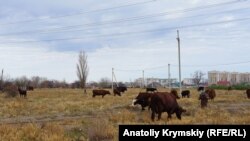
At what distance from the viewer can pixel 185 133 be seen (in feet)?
31.2

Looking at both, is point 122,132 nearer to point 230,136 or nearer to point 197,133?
point 197,133

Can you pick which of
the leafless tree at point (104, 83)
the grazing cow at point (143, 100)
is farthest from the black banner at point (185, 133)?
the leafless tree at point (104, 83)

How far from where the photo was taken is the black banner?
9.47m

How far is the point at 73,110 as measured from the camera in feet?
107

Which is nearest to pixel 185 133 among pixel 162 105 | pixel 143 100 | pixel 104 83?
pixel 162 105

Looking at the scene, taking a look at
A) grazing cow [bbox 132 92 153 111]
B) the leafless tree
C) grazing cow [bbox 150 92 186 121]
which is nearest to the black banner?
grazing cow [bbox 150 92 186 121]

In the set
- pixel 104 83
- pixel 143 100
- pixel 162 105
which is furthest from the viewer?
pixel 104 83

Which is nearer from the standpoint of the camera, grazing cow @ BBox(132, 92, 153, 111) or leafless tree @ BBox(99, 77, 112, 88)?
grazing cow @ BBox(132, 92, 153, 111)

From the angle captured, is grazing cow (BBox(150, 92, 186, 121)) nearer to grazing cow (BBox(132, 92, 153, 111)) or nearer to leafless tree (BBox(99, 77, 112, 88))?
grazing cow (BBox(132, 92, 153, 111))

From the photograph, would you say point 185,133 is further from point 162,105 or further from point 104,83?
point 104,83

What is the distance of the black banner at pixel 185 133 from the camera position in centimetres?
947

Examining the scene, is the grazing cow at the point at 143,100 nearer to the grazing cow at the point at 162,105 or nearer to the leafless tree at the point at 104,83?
the grazing cow at the point at 162,105

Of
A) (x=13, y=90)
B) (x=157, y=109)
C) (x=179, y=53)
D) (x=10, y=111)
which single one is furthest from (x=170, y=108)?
(x=13, y=90)

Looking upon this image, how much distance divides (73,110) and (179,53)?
24.2 m
